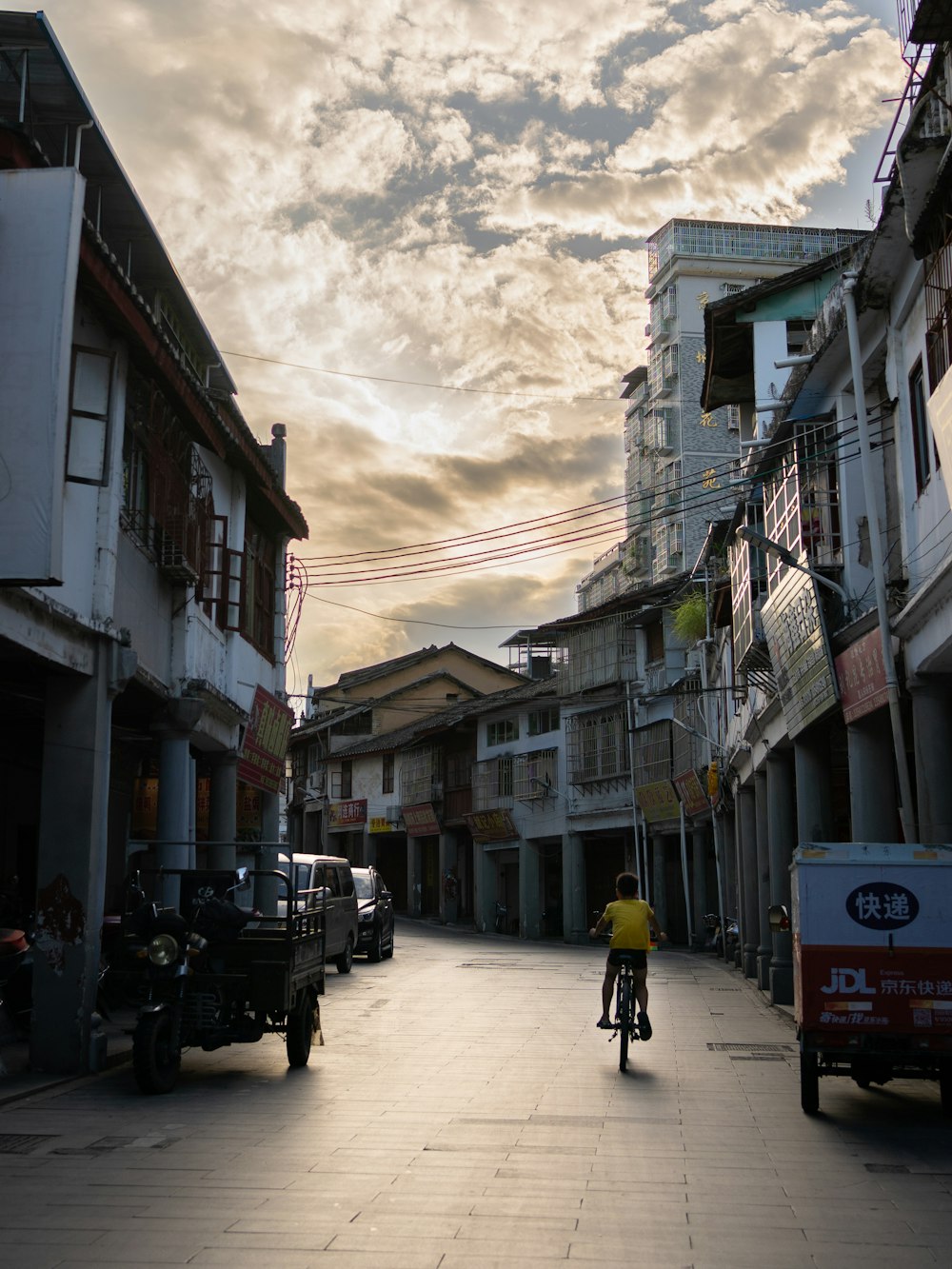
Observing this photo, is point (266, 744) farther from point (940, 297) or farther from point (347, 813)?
point (347, 813)

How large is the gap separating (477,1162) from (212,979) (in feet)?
13.9

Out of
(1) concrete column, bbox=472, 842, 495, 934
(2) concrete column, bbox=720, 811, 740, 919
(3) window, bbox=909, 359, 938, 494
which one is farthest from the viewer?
(1) concrete column, bbox=472, 842, 495, 934

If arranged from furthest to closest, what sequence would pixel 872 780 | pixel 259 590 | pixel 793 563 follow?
1. pixel 259 590
2. pixel 793 563
3. pixel 872 780

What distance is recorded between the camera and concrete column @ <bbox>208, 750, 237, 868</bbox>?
21125 millimetres

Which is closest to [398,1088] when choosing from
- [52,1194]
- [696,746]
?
[52,1194]

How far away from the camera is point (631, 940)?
519 inches

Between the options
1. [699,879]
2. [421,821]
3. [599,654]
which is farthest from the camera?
[421,821]

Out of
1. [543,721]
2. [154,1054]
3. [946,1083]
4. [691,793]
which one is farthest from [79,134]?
[543,721]

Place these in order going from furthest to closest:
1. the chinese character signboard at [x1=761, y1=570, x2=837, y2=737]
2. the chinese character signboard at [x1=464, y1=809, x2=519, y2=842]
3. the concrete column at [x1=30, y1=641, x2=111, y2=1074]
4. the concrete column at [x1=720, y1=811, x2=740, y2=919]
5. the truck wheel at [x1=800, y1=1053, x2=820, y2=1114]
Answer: the chinese character signboard at [x1=464, y1=809, x2=519, y2=842]
the concrete column at [x1=720, y1=811, x2=740, y2=919]
the chinese character signboard at [x1=761, y1=570, x2=837, y2=737]
the concrete column at [x1=30, y1=641, x2=111, y2=1074]
the truck wheel at [x1=800, y1=1053, x2=820, y2=1114]

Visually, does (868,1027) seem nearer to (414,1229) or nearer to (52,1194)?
(414,1229)

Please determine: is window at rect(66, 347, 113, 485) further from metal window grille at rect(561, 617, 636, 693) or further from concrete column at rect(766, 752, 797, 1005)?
metal window grille at rect(561, 617, 636, 693)

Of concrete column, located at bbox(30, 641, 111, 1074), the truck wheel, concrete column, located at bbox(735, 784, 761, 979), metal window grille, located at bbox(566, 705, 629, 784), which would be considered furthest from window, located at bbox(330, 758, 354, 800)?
the truck wheel

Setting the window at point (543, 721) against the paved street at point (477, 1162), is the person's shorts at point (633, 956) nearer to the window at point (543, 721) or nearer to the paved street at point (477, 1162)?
the paved street at point (477, 1162)

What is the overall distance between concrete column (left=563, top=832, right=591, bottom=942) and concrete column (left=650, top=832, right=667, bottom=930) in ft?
12.0
